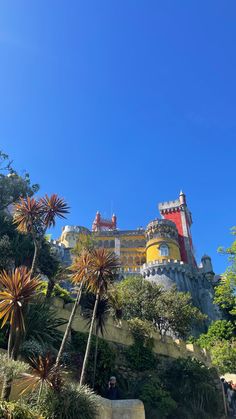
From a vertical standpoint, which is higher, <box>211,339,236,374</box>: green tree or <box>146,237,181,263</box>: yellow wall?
<box>146,237,181,263</box>: yellow wall

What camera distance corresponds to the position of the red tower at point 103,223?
87.5 m

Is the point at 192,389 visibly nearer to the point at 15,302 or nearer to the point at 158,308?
the point at 158,308

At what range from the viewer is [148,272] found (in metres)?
55.2

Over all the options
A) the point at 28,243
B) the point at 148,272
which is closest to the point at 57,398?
the point at 28,243

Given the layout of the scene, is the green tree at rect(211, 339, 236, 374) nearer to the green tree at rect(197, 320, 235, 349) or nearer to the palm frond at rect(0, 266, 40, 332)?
the green tree at rect(197, 320, 235, 349)

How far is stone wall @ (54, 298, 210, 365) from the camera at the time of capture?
57.0 ft

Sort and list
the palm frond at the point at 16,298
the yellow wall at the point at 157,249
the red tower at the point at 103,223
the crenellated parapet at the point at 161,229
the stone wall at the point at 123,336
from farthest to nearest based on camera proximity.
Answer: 1. the red tower at the point at 103,223
2. the crenellated parapet at the point at 161,229
3. the yellow wall at the point at 157,249
4. the stone wall at the point at 123,336
5. the palm frond at the point at 16,298

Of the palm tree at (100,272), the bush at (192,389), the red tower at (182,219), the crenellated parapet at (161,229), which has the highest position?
the red tower at (182,219)

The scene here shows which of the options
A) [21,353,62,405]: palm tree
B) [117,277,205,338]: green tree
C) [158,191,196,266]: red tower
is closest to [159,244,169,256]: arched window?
[158,191,196,266]: red tower

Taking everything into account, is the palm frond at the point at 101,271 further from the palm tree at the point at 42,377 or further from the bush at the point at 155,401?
the bush at the point at 155,401

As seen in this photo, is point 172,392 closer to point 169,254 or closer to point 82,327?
point 82,327

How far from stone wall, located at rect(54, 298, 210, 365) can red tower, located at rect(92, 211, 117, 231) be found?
6274 centimetres

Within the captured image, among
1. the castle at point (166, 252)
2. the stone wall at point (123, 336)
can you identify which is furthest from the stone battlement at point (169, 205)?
the stone wall at point (123, 336)

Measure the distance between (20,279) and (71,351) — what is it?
260 inches
